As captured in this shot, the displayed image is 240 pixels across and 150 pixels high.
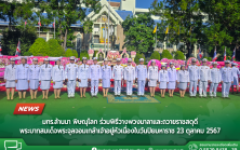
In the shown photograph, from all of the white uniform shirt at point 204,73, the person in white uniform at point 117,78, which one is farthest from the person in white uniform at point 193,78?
the person in white uniform at point 117,78

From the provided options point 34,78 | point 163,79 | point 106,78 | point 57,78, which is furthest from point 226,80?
point 34,78

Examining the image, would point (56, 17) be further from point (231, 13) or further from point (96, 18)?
point (231, 13)

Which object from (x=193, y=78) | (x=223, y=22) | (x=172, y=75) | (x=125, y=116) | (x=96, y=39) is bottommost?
(x=125, y=116)

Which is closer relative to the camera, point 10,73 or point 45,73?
point 10,73

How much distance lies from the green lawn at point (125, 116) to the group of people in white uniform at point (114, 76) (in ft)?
2.88

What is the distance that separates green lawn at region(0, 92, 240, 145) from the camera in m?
3.35

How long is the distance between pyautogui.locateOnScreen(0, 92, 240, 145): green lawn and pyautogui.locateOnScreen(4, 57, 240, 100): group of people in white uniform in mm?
879

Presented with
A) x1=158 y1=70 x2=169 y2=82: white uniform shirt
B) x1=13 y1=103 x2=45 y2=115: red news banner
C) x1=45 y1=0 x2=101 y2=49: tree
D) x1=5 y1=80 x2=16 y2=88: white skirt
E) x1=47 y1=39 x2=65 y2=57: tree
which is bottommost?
x1=13 y1=103 x2=45 y2=115: red news banner

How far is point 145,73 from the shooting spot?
7.80 metres

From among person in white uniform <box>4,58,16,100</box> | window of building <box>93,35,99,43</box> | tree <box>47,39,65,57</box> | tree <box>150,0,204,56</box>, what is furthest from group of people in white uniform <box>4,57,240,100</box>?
window of building <box>93,35,99,43</box>

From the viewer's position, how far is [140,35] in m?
23.5

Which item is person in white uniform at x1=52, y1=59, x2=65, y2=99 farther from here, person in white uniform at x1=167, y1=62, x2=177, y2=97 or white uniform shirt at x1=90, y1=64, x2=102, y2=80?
person in white uniform at x1=167, y1=62, x2=177, y2=97

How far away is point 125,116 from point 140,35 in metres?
19.9

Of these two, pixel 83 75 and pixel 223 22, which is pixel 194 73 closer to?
pixel 83 75
